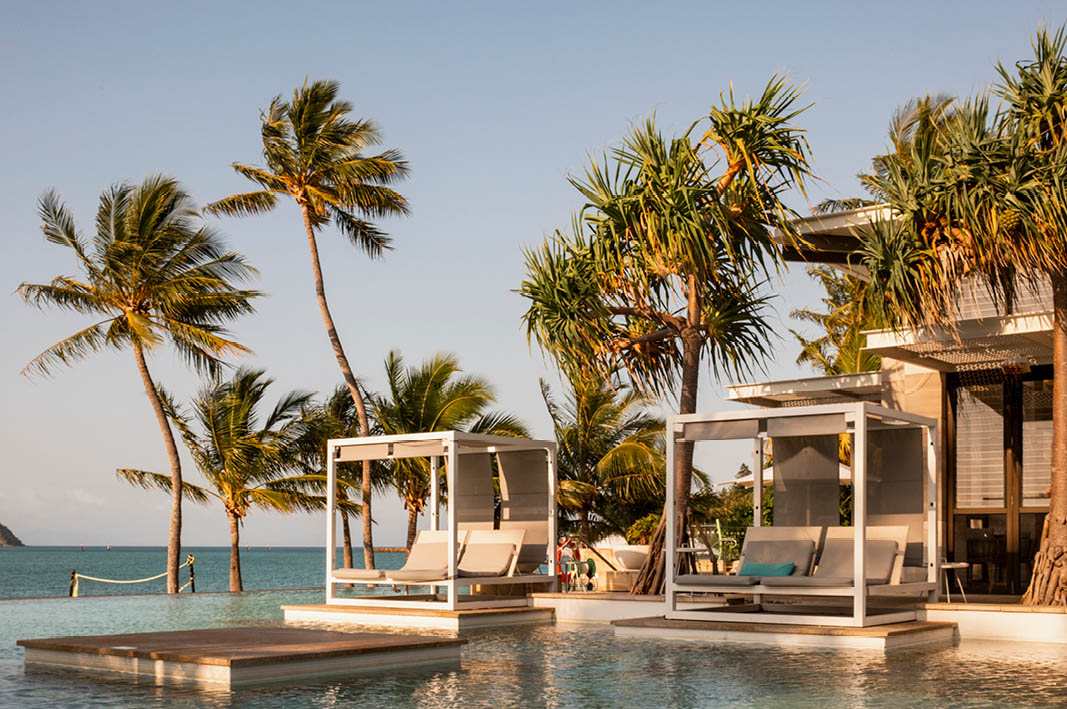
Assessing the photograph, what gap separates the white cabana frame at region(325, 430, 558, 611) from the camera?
13391 mm

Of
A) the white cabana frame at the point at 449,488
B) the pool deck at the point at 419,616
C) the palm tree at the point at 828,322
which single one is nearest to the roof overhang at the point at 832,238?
the white cabana frame at the point at 449,488

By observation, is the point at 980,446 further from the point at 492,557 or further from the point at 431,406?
the point at 431,406

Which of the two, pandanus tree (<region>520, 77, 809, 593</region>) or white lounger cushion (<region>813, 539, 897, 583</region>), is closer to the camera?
white lounger cushion (<region>813, 539, 897, 583</region>)

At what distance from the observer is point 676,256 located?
13.1 metres

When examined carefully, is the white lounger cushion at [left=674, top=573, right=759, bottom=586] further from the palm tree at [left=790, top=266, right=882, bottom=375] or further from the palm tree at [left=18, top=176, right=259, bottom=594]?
the palm tree at [left=790, top=266, right=882, bottom=375]

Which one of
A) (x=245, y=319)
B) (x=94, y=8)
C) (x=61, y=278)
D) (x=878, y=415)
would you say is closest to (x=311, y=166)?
(x=245, y=319)

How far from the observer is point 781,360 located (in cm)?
1491

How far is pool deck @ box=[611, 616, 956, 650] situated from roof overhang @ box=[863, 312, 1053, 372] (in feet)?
9.96

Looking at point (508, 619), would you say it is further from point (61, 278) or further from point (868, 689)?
point (61, 278)

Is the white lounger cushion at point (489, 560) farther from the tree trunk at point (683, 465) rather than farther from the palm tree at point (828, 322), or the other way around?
the palm tree at point (828, 322)

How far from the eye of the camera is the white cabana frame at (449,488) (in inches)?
527

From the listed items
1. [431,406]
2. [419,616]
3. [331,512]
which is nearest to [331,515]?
[331,512]

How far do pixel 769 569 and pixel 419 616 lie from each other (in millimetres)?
3949

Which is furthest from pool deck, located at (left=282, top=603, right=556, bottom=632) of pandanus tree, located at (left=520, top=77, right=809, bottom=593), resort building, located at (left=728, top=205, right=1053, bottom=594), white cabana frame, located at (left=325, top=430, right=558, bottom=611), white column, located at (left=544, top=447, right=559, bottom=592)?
resort building, located at (left=728, top=205, right=1053, bottom=594)
